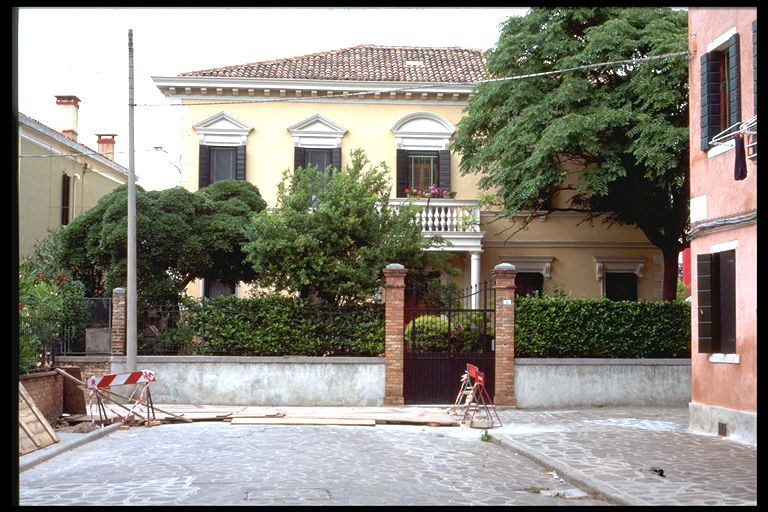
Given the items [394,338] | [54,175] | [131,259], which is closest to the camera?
[131,259]

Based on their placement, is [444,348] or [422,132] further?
[422,132]

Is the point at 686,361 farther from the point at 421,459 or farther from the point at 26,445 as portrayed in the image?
the point at 26,445

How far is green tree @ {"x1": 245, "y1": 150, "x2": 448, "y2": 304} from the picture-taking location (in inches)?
843

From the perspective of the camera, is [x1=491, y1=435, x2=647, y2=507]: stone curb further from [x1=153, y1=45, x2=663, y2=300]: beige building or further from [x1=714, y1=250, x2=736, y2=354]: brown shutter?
[x1=153, y1=45, x2=663, y2=300]: beige building

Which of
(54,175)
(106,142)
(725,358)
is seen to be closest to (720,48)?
(725,358)

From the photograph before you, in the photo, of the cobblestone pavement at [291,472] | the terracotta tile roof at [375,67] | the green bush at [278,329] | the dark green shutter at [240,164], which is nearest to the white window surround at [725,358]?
the cobblestone pavement at [291,472]

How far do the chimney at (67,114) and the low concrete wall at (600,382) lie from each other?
2208 cm

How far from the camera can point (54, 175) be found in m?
32.6

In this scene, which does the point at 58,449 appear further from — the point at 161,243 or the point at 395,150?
the point at 395,150

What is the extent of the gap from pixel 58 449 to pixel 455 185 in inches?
679

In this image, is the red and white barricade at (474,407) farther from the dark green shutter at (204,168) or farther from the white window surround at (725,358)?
the dark green shutter at (204,168)

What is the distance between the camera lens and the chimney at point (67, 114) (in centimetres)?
3609

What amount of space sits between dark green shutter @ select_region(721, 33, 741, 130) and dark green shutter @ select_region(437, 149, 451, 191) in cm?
1386

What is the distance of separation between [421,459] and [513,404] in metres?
8.27
